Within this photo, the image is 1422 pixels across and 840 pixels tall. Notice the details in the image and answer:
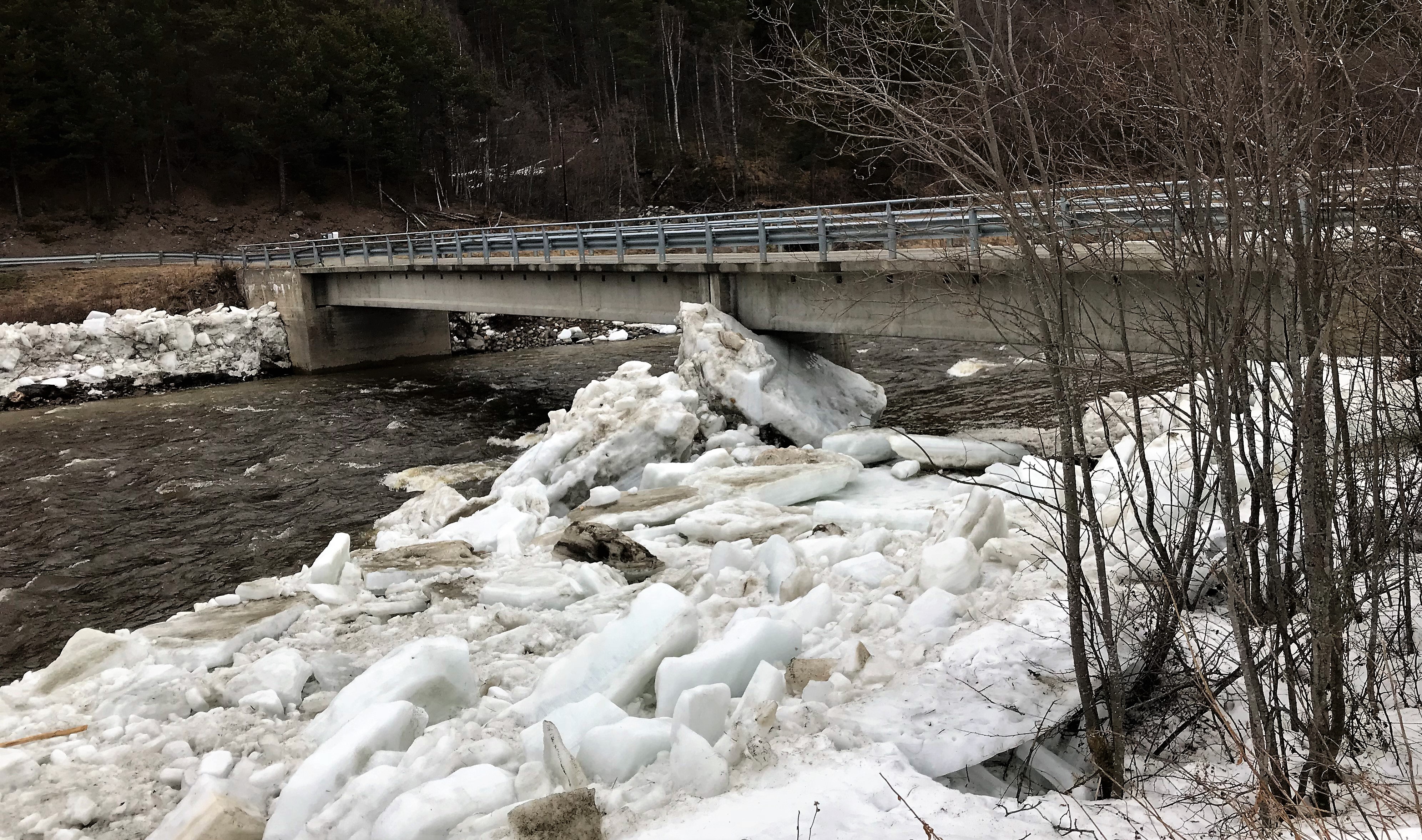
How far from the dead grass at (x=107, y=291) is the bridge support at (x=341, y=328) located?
152 centimetres

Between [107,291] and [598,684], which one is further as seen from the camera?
[107,291]

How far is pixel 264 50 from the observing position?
47.0 meters

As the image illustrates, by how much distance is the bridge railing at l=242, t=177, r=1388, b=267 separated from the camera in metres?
3.85

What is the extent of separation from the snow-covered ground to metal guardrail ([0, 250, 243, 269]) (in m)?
31.1

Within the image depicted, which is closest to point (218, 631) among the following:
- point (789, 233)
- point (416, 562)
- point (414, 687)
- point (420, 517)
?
point (416, 562)

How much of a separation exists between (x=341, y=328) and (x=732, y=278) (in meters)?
18.6

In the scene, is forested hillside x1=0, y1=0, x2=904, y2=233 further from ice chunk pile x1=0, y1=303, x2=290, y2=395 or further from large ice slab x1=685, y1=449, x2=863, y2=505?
large ice slab x1=685, y1=449, x2=863, y2=505

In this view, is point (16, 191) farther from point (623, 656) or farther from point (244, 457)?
point (623, 656)

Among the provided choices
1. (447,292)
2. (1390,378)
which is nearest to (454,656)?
(1390,378)

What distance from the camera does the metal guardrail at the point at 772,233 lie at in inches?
160

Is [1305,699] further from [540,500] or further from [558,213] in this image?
[558,213]

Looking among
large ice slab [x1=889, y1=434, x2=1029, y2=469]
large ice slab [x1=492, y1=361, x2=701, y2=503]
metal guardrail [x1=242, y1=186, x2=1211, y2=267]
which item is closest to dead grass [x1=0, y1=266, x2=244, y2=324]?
metal guardrail [x1=242, y1=186, x2=1211, y2=267]

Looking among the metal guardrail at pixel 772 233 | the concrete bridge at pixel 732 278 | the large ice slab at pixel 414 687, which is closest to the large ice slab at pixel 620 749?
the large ice slab at pixel 414 687

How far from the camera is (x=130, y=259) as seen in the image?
37.4m
